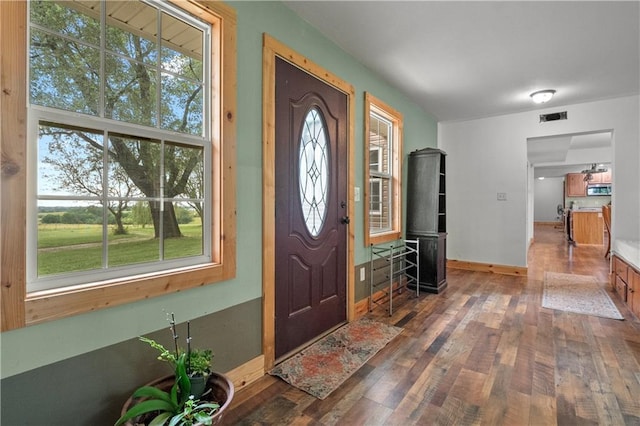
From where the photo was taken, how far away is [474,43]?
2771 millimetres

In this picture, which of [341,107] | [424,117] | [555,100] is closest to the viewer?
[341,107]

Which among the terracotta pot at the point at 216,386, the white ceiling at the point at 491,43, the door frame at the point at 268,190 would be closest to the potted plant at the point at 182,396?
the terracotta pot at the point at 216,386

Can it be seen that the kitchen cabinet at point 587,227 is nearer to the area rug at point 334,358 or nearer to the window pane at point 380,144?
the window pane at point 380,144

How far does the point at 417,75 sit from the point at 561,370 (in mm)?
3072

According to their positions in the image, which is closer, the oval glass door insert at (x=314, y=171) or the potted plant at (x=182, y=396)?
the potted plant at (x=182, y=396)

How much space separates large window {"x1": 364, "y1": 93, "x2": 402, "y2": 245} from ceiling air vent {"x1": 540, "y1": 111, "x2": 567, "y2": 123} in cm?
241

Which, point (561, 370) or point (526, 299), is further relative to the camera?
point (526, 299)

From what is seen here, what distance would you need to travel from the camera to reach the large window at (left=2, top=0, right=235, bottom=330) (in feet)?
3.93

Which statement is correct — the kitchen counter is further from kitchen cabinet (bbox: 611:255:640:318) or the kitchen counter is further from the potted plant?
the potted plant

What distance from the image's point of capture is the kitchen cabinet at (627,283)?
308 centimetres

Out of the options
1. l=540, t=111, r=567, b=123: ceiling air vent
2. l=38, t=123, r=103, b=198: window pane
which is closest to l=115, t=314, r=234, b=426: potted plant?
l=38, t=123, r=103, b=198: window pane

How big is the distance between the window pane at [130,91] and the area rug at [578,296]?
4131 mm

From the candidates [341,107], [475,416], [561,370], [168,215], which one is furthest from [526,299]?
[168,215]

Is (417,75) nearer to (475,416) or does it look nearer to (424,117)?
(424,117)
